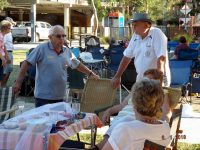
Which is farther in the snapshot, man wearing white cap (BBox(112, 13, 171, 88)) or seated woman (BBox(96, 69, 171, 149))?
man wearing white cap (BBox(112, 13, 171, 88))

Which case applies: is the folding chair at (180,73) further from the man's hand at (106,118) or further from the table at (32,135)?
the table at (32,135)

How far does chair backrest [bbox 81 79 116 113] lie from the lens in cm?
656

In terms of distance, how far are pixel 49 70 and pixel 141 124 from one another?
8.54ft

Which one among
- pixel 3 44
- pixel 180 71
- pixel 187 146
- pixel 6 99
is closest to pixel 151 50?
pixel 187 146

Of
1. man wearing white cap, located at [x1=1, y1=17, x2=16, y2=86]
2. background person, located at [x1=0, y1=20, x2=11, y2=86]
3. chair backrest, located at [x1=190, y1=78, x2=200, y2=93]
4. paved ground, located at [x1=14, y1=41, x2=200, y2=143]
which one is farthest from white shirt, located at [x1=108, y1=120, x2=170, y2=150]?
chair backrest, located at [x1=190, y1=78, x2=200, y2=93]

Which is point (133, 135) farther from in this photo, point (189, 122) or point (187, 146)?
point (189, 122)

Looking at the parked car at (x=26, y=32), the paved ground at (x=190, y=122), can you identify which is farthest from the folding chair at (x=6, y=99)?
the parked car at (x=26, y=32)

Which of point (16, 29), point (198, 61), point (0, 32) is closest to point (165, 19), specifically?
point (16, 29)

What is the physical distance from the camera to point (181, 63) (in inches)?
427

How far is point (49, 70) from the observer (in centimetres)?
601

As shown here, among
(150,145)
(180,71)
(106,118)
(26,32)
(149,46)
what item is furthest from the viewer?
(26,32)

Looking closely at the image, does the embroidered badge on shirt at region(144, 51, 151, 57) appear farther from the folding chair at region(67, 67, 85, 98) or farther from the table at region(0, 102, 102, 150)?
the folding chair at region(67, 67, 85, 98)

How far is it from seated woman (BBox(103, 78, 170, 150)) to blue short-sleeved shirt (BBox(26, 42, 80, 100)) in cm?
248

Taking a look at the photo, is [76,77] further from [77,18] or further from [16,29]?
[77,18]
